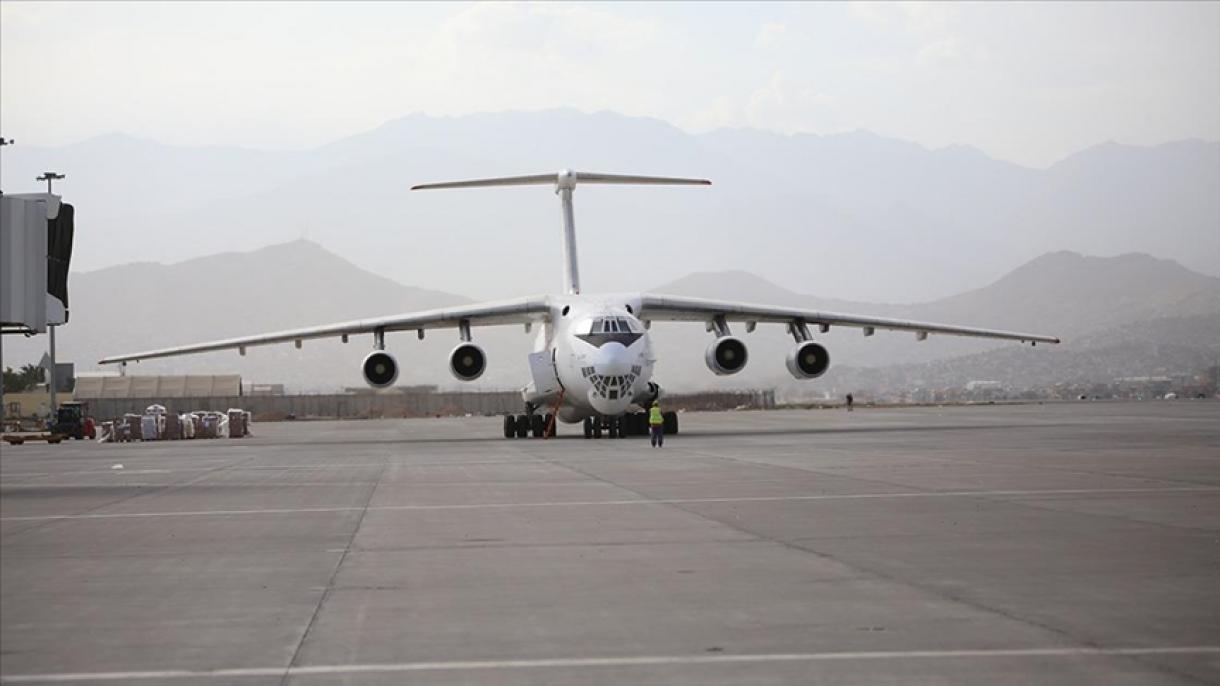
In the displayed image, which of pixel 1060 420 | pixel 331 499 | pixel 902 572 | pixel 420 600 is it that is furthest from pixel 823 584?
pixel 1060 420

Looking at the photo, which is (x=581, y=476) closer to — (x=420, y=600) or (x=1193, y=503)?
(x=1193, y=503)

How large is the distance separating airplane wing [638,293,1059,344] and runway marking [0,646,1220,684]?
26.4m

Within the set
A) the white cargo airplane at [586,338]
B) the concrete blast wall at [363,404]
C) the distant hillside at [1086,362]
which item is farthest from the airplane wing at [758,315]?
the concrete blast wall at [363,404]

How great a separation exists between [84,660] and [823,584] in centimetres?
408

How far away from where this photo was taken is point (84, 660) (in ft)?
21.7

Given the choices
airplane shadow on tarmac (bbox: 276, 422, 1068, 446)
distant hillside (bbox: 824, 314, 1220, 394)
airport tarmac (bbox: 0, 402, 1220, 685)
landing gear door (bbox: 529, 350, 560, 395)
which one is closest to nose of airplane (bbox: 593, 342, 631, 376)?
airplane shadow on tarmac (bbox: 276, 422, 1068, 446)

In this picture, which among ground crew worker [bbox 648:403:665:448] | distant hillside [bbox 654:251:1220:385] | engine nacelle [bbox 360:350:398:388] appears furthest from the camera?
distant hillside [bbox 654:251:1220:385]

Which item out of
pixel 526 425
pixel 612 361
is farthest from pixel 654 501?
pixel 526 425

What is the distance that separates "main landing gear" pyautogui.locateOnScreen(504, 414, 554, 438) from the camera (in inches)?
1353

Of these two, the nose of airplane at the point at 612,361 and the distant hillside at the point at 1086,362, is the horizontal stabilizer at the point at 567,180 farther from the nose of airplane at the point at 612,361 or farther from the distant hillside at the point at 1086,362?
the distant hillside at the point at 1086,362

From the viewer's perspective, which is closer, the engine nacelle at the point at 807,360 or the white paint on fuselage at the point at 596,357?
the white paint on fuselage at the point at 596,357

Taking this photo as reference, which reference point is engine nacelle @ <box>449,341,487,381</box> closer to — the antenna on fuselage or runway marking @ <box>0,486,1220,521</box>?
the antenna on fuselage

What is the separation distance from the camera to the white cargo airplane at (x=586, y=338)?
3036 centimetres

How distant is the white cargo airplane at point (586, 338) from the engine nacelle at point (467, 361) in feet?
0.07
